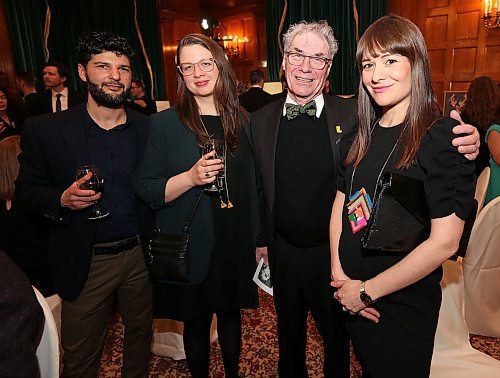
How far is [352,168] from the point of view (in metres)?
1.42

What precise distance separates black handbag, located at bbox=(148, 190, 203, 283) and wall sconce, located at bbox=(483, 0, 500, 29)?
524cm

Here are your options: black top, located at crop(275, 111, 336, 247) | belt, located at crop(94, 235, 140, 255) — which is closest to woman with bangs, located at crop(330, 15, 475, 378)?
Result: black top, located at crop(275, 111, 336, 247)

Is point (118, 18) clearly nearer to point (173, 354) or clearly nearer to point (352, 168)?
point (173, 354)

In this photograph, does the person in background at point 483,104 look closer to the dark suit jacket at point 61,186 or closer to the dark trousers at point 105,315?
the dark trousers at point 105,315

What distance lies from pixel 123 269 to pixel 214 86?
3.27 ft

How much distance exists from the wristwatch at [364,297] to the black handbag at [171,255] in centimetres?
78

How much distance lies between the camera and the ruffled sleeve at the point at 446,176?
1130 mm

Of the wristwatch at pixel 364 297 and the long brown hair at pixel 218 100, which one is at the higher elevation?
the long brown hair at pixel 218 100

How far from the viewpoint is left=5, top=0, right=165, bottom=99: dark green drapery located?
6527 millimetres

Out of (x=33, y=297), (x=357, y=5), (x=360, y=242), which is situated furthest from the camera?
(x=357, y=5)

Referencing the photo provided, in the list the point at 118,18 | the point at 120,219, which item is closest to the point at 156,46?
the point at 118,18

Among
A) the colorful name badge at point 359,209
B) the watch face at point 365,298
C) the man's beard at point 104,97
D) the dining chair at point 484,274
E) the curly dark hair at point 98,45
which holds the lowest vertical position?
the dining chair at point 484,274

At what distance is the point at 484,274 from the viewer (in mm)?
2344

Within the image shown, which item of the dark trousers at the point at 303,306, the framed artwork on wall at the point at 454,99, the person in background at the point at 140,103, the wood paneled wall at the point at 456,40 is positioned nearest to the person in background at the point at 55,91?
the person in background at the point at 140,103
